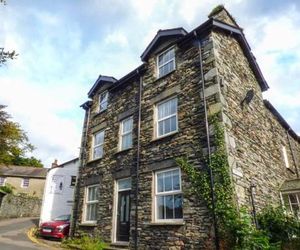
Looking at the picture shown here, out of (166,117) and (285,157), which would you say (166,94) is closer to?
(166,117)

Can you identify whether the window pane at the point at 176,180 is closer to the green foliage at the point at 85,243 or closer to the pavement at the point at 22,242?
the green foliage at the point at 85,243

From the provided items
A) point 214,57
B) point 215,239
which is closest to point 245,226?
point 215,239

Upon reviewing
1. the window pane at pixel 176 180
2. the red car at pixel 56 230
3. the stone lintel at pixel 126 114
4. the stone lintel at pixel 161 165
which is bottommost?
the red car at pixel 56 230

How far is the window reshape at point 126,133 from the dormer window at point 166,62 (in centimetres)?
272

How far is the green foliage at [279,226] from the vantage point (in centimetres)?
808

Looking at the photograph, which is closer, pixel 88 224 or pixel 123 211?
pixel 123 211

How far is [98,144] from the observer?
14648 millimetres

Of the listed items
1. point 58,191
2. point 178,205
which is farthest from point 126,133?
point 58,191

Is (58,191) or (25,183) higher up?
(25,183)

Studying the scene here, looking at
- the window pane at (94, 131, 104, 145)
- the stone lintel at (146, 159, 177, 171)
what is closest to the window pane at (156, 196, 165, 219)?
the stone lintel at (146, 159, 177, 171)

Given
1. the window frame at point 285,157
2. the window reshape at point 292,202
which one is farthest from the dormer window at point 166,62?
the window frame at point 285,157

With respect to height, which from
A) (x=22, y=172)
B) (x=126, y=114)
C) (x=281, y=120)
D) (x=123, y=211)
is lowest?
(x=123, y=211)

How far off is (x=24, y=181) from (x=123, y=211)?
34320 millimetres

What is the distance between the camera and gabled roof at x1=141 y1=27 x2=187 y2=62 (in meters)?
11.8
